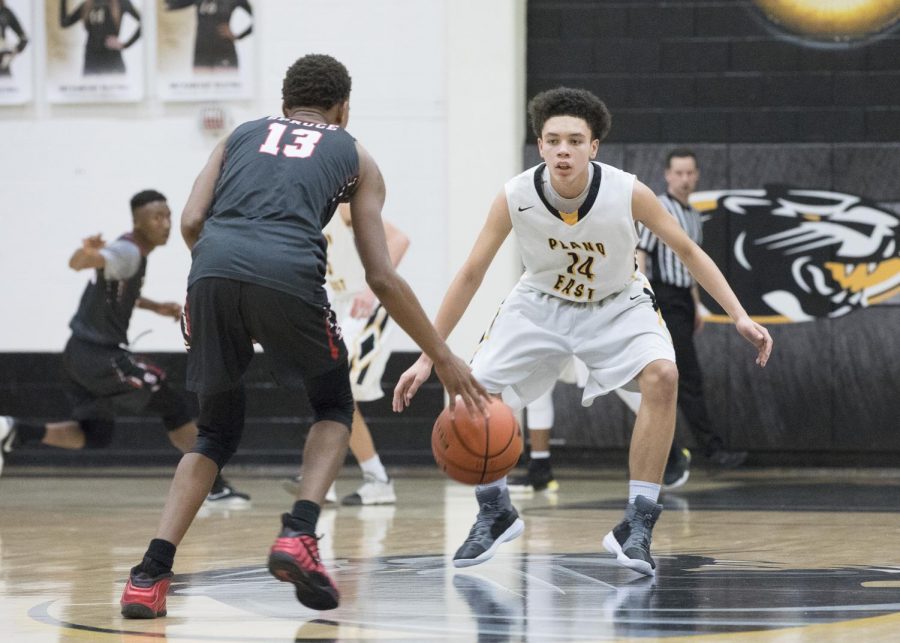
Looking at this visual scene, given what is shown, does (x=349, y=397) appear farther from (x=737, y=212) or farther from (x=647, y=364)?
(x=737, y=212)

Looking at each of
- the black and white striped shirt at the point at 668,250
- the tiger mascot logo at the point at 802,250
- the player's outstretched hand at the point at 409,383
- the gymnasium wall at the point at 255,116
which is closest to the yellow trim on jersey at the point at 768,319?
the tiger mascot logo at the point at 802,250

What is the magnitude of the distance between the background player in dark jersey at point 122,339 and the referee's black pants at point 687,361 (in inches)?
102

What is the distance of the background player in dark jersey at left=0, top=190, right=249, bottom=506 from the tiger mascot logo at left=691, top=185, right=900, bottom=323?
3.54 metres

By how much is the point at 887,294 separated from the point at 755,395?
1023mm

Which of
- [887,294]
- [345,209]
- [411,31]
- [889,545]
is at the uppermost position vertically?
[411,31]

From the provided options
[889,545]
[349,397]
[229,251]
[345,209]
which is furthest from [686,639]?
[345,209]

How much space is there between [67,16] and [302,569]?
7.00 m

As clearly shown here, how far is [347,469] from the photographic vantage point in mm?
9594

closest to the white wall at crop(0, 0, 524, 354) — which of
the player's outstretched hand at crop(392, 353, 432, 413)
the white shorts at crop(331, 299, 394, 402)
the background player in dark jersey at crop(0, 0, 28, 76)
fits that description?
the background player in dark jersey at crop(0, 0, 28, 76)

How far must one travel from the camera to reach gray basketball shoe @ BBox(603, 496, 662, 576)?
4.56 m

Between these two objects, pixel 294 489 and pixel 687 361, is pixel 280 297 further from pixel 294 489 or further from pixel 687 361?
pixel 687 361

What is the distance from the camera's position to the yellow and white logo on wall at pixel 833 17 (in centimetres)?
934

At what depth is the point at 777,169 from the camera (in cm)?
937

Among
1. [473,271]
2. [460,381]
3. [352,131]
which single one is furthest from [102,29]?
[460,381]
